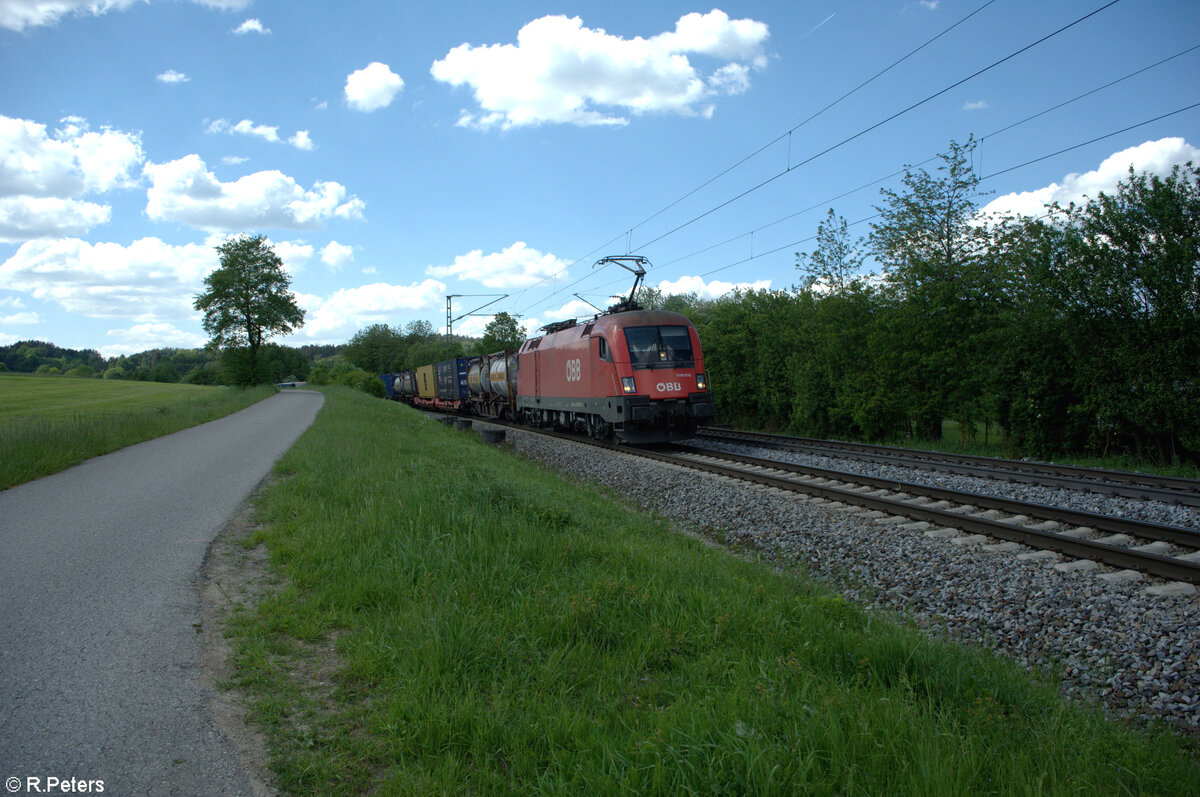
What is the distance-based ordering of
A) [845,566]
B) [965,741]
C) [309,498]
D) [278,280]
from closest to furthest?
[965,741] < [845,566] < [309,498] < [278,280]

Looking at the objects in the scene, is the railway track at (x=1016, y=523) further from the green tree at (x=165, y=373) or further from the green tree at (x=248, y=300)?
the green tree at (x=165, y=373)

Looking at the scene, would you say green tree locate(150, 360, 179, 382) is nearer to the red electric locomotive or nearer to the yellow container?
the yellow container

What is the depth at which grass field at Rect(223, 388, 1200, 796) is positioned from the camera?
2504mm

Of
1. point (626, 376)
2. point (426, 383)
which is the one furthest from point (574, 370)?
point (426, 383)

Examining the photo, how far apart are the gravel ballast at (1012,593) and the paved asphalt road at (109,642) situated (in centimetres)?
487

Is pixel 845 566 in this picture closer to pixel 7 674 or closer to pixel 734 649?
pixel 734 649

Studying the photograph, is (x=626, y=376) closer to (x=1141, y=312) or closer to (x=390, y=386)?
(x=1141, y=312)

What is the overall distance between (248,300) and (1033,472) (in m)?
62.1

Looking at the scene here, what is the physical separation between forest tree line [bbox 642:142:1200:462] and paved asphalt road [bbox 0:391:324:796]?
13810 millimetres

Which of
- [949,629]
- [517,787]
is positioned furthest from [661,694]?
[949,629]

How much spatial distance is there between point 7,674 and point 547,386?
58.5ft

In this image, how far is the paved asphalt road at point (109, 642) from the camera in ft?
8.55

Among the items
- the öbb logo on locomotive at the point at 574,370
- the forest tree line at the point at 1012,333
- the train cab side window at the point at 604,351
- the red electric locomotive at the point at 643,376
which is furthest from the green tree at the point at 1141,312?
the öbb logo on locomotive at the point at 574,370

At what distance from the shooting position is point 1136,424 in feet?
36.9
